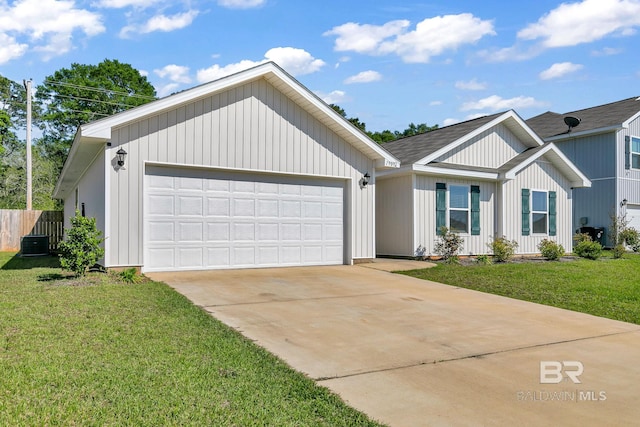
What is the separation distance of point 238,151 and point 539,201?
421 inches

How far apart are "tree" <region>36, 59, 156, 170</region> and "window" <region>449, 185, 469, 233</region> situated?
28.0 m

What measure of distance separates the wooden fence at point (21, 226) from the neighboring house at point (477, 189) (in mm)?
13581

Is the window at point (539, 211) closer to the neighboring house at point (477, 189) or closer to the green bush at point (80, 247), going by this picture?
the neighboring house at point (477, 189)

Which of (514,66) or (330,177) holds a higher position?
(514,66)

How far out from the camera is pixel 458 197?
1374 cm

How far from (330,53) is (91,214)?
29.9 feet

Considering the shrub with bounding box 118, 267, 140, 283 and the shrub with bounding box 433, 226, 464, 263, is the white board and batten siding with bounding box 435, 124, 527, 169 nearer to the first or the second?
the shrub with bounding box 433, 226, 464, 263

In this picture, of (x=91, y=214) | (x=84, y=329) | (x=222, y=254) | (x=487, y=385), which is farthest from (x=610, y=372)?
(x=91, y=214)

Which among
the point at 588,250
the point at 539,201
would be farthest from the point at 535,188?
the point at 588,250

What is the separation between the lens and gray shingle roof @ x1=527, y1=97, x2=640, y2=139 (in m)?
19.0

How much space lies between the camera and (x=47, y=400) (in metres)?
2.98

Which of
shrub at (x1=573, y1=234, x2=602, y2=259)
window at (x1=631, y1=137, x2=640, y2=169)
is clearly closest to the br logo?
shrub at (x1=573, y1=234, x2=602, y2=259)

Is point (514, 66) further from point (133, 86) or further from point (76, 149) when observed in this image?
point (133, 86)

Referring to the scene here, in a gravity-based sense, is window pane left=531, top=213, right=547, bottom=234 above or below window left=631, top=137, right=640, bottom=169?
below
